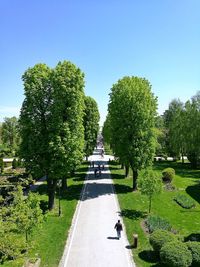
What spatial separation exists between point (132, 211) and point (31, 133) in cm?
1234

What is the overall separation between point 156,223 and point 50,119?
13.5 metres

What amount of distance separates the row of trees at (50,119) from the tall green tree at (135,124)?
1023 cm

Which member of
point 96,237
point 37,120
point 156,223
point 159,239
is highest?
point 37,120

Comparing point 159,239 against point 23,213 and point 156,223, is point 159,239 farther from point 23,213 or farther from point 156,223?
point 23,213

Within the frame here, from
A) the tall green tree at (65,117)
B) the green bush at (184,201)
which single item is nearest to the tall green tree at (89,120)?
the green bush at (184,201)

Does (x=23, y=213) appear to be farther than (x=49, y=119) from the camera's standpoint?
No

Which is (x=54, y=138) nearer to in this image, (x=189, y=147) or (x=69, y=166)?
(x=69, y=166)

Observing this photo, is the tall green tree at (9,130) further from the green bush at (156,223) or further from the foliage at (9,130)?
the green bush at (156,223)

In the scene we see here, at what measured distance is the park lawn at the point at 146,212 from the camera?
24875mm

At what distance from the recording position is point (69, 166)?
33312mm

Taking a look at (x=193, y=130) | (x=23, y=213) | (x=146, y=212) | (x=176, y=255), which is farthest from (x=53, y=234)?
(x=193, y=130)

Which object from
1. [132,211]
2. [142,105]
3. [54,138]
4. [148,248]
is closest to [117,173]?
[142,105]

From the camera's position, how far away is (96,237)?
88.3 feet

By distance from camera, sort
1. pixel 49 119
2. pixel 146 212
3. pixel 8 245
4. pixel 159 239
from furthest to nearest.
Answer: pixel 146 212 → pixel 49 119 → pixel 159 239 → pixel 8 245
